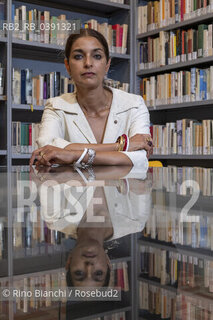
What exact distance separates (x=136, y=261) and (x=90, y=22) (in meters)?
3.80

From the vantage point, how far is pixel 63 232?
230 mm

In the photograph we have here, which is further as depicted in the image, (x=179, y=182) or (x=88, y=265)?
(x=179, y=182)

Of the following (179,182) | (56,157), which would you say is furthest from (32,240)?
(56,157)

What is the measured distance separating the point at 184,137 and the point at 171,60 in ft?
2.18

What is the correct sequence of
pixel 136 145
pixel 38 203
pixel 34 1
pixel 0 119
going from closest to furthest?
pixel 38 203 < pixel 136 145 < pixel 0 119 < pixel 34 1

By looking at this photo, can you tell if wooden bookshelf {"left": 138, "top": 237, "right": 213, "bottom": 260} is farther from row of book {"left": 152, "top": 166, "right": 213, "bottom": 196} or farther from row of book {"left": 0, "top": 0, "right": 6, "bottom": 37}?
row of book {"left": 0, "top": 0, "right": 6, "bottom": 37}

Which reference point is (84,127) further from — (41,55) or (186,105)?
(41,55)

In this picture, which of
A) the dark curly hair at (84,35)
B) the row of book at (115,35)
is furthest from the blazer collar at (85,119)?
the row of book at (115,35)

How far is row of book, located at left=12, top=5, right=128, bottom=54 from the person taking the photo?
133 inches

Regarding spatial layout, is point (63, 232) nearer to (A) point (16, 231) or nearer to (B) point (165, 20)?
(A) point (16, 231)

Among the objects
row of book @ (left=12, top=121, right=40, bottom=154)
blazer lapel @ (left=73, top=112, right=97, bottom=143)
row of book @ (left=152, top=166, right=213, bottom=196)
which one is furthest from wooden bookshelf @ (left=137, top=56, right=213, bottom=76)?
row of book @ (left=152, top=166, right=213, bottom=196)

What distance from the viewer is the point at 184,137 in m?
3.46

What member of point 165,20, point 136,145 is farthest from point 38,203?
point 165,20

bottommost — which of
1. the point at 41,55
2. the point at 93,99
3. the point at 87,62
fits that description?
the point at 93,99
